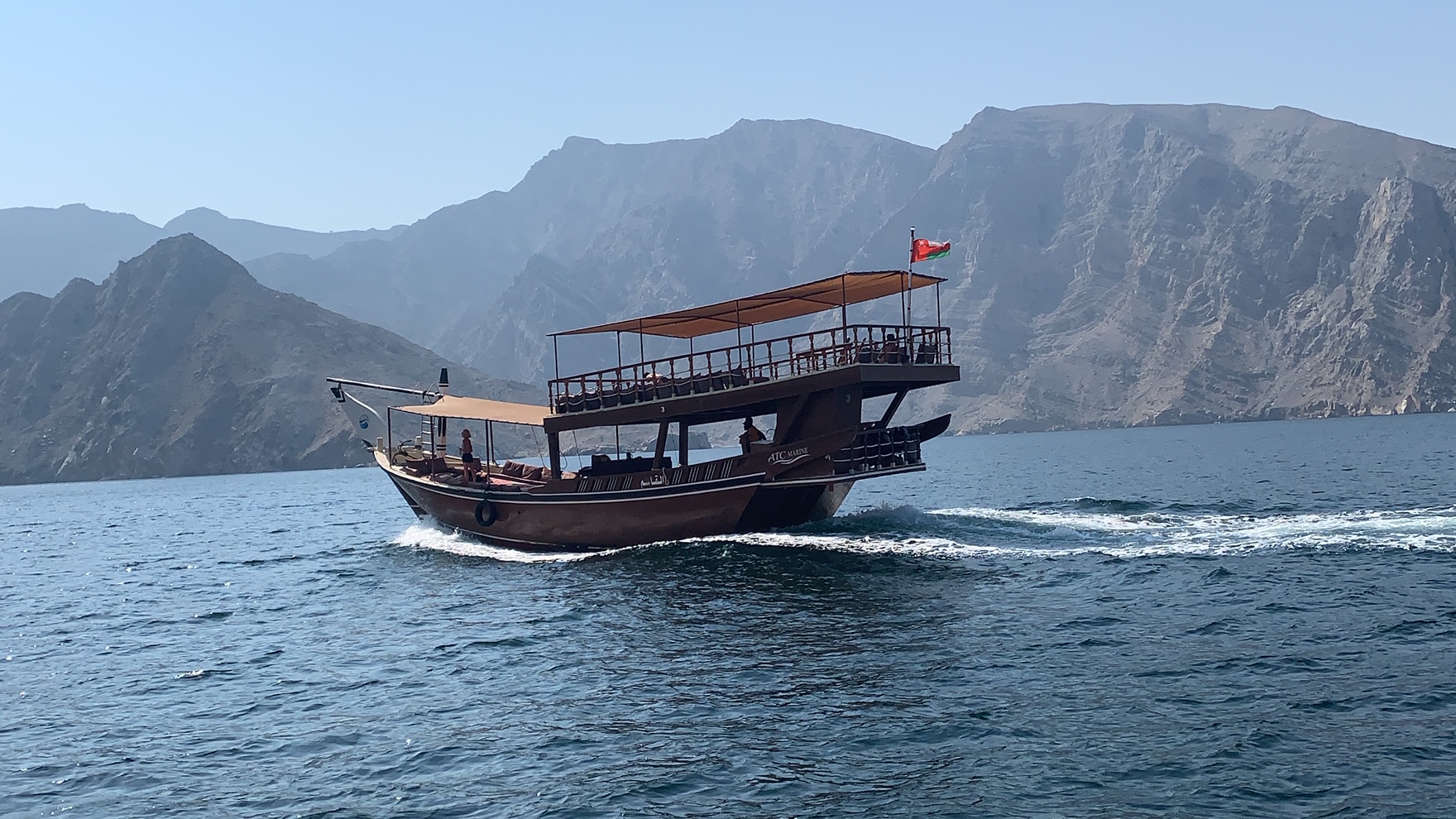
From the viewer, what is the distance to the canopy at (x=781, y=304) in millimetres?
28844

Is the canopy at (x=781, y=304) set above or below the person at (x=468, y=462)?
above

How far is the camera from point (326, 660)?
69.0 ft

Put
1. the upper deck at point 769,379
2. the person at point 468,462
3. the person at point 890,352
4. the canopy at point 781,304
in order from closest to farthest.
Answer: the canopy at point 781,304
the upper deck at point 769,379
the person at point 890,352
the person at point 468,462

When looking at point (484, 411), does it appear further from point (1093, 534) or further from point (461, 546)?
point (1093, 534)

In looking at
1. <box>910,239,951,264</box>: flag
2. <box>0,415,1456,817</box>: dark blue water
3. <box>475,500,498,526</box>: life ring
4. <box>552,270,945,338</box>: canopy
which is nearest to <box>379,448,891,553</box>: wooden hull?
<box>475,500,498,526</box>: life ring

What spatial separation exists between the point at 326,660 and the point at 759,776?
36.9 ft

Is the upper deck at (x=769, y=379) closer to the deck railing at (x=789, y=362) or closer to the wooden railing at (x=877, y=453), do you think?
the deck railing at (x=789, y=362)

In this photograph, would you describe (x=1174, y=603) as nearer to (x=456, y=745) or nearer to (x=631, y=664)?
(x=631, y=664)

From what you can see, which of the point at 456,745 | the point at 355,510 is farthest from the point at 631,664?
the point at 355,510

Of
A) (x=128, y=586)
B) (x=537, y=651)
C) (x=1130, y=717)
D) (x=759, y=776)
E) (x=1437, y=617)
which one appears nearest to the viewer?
(x=759, y=776)

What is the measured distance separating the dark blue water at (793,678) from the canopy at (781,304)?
21.6 ft

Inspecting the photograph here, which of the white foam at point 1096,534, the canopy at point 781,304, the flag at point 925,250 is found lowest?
the white foam at point 1096,534

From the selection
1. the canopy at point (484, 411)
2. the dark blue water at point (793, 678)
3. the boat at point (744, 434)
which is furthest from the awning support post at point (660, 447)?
the canopy at point (484, 411)

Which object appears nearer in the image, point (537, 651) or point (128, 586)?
point (537, 651)
